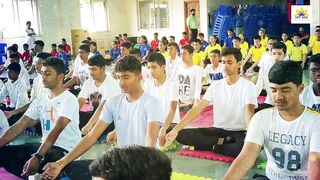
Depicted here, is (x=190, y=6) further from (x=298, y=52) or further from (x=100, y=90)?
(x=100, y=90)

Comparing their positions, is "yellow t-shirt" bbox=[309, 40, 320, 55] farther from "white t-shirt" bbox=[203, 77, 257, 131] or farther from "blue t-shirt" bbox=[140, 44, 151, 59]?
"white t-shirt" bbox=[203, 77, 257, 131]

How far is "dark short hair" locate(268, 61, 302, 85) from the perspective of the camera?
86.7 inches

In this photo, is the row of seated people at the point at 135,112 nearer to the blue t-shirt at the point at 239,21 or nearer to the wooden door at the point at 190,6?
the blue t-shirt at the point at 239,21

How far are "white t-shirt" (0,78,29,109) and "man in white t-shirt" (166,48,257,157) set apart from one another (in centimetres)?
248

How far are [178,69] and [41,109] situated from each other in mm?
2889

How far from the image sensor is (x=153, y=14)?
16594mm

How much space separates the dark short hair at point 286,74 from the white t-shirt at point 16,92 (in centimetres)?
405

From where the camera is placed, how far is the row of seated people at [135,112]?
2713 mm

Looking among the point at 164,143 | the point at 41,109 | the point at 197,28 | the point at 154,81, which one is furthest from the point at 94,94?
the point at 197,28

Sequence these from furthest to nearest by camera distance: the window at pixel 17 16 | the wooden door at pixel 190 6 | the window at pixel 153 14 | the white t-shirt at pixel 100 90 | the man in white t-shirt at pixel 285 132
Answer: the window at pixel 153 14 → the wooden door at pixel 190 6 → the window at pixel 17 16 → the white t-shirt at pixel 100 90 → the man in white t-shirt at pixel 285 132

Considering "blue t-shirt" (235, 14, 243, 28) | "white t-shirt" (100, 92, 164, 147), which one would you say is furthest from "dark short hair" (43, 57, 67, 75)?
"blue t-shirt" (235, 14, 243, 28)

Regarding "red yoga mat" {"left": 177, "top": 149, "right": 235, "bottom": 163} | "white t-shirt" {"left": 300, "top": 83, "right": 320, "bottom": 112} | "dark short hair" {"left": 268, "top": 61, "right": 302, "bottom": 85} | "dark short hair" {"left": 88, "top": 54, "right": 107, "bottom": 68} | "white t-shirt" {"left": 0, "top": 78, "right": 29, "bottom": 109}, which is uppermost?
"dark short hair" {"left": 268, "top": 61, "right": 302, "bottom": 85}

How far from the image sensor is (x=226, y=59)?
3908 millimetres

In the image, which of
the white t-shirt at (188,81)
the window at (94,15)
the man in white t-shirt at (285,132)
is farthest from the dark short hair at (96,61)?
the window at (94,15)
